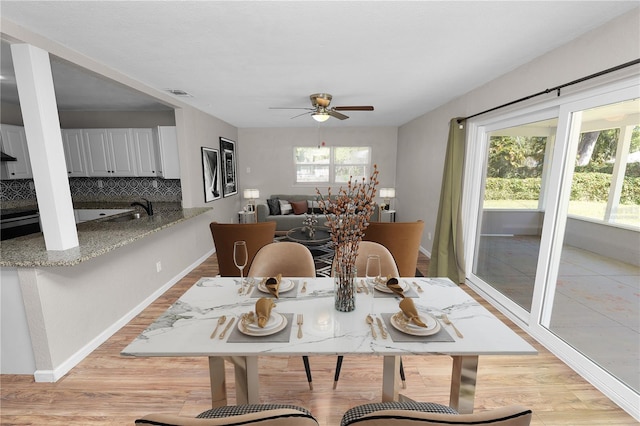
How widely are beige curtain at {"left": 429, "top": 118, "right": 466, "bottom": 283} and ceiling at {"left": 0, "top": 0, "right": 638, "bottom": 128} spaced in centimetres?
63

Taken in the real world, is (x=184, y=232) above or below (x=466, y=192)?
below

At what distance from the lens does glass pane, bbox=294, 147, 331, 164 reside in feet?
21.3

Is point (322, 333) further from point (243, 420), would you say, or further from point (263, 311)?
point (243, 420)

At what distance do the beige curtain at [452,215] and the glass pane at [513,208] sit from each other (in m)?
0.26

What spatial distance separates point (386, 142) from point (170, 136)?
175 inches

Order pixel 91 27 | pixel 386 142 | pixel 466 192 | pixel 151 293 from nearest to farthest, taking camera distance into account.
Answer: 1. pixel 91 27
2. pixel 151 293
3. pixel 466 192
4. pixel 386 142

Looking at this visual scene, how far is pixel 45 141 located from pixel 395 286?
7.99ft

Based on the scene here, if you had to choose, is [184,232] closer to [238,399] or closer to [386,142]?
[238,399]

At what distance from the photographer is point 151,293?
3.02 m

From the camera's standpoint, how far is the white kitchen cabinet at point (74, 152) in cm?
414

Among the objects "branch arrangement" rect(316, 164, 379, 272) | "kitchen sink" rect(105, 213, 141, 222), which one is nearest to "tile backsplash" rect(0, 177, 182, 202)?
"kitchen sink" rect(105, 213, 141, 222)

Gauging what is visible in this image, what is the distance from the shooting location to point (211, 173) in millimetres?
4617

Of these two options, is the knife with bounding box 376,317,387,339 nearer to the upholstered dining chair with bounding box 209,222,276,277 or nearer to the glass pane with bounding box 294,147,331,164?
the upholstered dining chair with bounding box 209,222,276,277

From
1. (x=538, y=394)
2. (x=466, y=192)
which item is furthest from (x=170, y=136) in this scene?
(x=538, y=394)
